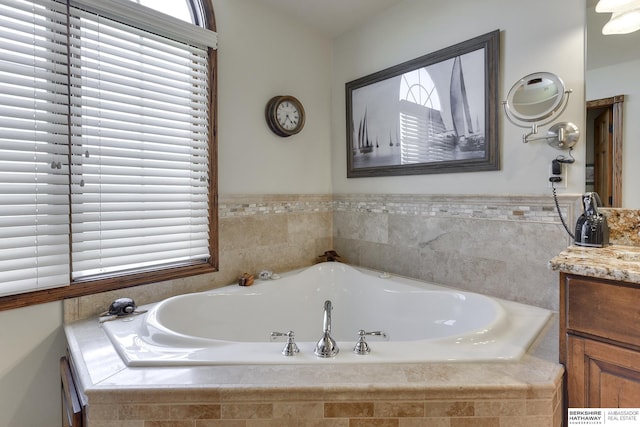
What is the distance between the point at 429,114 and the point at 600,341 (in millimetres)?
1517

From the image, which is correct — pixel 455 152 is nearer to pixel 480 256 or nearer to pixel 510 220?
pixel 510 220

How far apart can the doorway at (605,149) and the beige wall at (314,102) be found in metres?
0.06

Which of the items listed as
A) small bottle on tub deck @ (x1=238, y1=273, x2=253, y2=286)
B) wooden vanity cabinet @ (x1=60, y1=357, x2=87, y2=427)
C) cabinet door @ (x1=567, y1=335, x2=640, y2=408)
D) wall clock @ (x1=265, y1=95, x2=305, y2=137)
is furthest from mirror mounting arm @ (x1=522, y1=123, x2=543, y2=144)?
wooden vanity cabinet @ (x1=60, y1=357, x2=87, y2=427)

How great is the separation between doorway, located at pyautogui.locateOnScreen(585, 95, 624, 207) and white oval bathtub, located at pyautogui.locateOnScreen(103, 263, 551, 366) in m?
0.64

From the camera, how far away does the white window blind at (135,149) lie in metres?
1.61

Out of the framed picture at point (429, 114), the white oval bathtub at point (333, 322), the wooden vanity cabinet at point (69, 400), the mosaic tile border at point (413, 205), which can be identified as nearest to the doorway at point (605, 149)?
the mosaic tile border at point (413, 205)

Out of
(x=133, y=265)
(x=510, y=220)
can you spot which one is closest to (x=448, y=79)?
(x=510, y=220)

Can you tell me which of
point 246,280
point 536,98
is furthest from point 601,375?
point 246,280

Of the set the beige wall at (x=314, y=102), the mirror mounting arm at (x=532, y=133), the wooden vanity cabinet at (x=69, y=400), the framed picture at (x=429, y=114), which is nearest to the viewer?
the wooden vanity cabinet at (x=69, y=400)

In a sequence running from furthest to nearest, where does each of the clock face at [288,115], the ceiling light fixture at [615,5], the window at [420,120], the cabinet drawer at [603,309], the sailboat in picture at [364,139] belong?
the sailboat in picture at [364,139], the clock face at [288,115], the window at [420,120], the ceiling light fixture at [615,5], the cabinet drawer at [603,309]

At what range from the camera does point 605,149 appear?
1499 mm

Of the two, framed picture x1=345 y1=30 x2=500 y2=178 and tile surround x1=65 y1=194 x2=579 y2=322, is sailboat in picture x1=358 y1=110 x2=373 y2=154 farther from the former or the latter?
tile surround x1=65 y1=194 x2=579 y2=322

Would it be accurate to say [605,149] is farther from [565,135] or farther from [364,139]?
[364,139]

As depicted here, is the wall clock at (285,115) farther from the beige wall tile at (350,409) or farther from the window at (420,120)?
the beige wall tile at (350,409)
